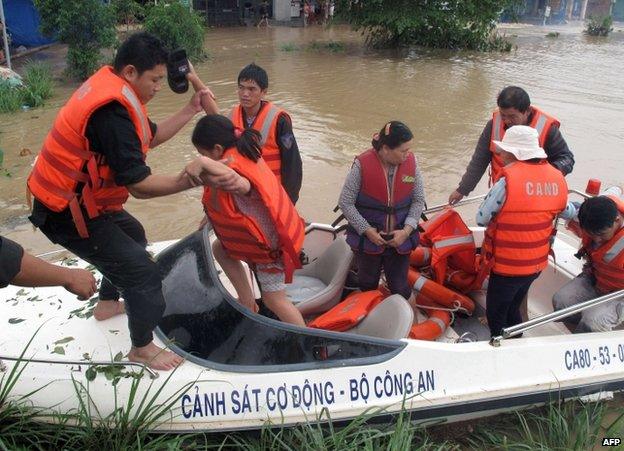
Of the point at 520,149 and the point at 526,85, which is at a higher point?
the point at 520,149

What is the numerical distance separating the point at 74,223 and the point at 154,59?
0.79 metres

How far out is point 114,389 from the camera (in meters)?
2.41

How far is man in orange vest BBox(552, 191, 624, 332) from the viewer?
2939mm

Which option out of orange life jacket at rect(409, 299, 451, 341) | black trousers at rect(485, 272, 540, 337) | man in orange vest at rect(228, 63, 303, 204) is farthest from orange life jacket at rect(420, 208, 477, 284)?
man in orange vest at rect(228, 63, 303, 204)

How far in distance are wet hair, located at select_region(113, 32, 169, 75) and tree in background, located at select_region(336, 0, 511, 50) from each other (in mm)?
14856

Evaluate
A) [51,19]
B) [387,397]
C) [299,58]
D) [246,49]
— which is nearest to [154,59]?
[387,397]

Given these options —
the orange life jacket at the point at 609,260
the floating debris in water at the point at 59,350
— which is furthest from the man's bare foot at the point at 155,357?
the orange life jacket at the point at 609,260

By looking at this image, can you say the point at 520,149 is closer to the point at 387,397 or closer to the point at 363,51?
the point at 387,397

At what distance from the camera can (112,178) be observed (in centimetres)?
237

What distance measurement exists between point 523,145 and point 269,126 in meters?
1.57

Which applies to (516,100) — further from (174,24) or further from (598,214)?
(174,24)

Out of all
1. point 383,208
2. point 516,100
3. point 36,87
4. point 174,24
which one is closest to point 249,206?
point 383,208

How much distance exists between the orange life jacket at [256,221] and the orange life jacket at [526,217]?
112 centimetres

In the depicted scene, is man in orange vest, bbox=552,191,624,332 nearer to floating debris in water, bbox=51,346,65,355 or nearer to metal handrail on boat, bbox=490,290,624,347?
metal handrail on boat, bbox=490,290,624,347
